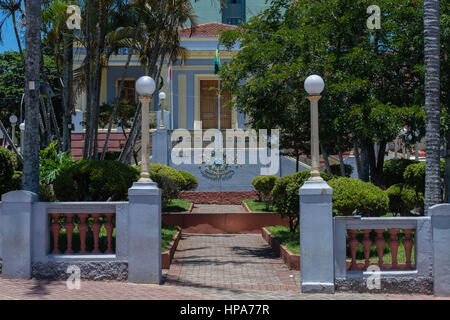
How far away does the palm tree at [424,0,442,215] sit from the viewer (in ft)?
29.7

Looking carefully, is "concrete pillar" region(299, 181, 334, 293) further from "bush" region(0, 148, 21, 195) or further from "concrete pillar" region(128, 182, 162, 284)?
"bush" region(0, 148, 21, 195)

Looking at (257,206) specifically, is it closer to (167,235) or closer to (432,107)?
(167,235)

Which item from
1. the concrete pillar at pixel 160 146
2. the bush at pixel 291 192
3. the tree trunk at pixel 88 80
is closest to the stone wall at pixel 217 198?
the concrete pillar at pixel 160 146

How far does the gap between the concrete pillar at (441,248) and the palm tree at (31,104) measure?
6511 mm

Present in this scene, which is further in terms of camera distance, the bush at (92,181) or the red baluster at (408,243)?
the bush at (92,181)

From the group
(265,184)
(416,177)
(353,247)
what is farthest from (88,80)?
(265,184)

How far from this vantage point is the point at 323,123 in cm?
1175

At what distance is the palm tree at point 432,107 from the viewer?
9.05 m

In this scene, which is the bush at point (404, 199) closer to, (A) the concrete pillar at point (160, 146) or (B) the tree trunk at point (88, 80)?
(B) the tree trunk at point (88, 80)

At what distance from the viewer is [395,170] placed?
14547 mm

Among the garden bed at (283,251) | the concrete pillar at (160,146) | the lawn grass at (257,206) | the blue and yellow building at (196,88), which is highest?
the blue and yellow building at (196,88)

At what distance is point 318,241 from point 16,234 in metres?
4.54
